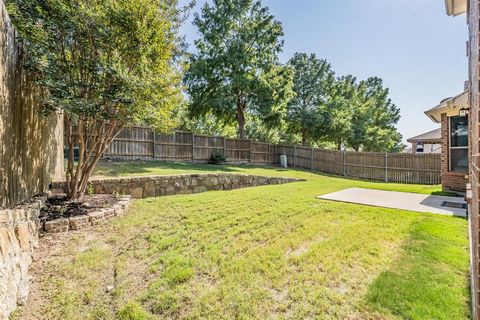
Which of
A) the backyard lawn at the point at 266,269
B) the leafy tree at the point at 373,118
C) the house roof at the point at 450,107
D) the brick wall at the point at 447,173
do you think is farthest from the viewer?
the leafy tree at the point at 373,118

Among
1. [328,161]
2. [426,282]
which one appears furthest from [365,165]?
[426,282]

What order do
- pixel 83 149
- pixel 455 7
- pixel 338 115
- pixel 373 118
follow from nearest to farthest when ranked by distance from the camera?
1. pixel 455 7
2. pixel 83 149
3. pixel 338 115
4. pixel 373 118

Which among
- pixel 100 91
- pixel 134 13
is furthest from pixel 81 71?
pixel 134 13

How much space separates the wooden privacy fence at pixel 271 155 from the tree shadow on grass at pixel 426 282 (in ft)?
34.7

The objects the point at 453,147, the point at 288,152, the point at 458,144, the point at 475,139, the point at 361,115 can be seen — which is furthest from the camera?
the point at 361,115

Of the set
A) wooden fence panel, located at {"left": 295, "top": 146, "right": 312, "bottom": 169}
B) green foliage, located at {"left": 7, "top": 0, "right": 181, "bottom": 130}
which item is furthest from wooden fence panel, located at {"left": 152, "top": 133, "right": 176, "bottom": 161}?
wooden fence panel, located at {"left": 295, "top": 146, "right": 312, "bottom": 169}

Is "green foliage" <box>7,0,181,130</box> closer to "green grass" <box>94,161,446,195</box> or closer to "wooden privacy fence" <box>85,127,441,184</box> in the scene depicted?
"green grass" <box>94,161,446,195</box>

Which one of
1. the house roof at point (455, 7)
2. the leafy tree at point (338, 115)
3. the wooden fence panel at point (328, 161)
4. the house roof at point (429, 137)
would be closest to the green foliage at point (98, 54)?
the house roof at point (455, 7)

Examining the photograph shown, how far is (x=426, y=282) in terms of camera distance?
2.57 metres

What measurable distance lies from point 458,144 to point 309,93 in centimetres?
1591

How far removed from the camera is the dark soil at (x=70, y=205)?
4691 millimetres

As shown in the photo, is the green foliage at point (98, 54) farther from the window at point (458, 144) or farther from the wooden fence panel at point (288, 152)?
the wooden fence panel at point (288, 152)

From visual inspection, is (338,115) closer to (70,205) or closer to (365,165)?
(365,165)

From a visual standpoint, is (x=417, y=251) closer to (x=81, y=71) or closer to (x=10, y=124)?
(x=10, y=124)
